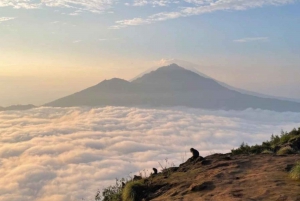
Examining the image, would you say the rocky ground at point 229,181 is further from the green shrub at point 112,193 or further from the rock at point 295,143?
the rock at point 295,143

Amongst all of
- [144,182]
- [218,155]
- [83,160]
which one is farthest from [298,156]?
[83,160]

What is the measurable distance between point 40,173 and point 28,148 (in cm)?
4809

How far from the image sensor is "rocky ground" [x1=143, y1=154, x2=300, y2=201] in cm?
866

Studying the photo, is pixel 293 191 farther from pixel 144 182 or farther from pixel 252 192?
pixel 144 182

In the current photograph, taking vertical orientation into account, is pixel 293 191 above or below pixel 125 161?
above

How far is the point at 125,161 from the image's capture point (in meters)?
160

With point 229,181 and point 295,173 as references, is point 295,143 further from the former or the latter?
point 229,181

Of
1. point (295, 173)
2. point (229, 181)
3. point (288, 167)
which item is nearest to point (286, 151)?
point (288, 167)

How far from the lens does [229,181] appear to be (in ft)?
32.9

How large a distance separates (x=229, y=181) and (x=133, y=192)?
10.5 ft

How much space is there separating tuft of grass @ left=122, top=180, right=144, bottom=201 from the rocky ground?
0.87 feet

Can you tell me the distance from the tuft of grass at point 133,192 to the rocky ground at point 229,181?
0.27m

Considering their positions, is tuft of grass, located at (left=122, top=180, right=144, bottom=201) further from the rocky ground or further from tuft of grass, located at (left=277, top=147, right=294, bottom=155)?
tuft of grass, located at (left=277, top=147, right=294, bottom=155)

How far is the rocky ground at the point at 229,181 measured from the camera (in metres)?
8.66
